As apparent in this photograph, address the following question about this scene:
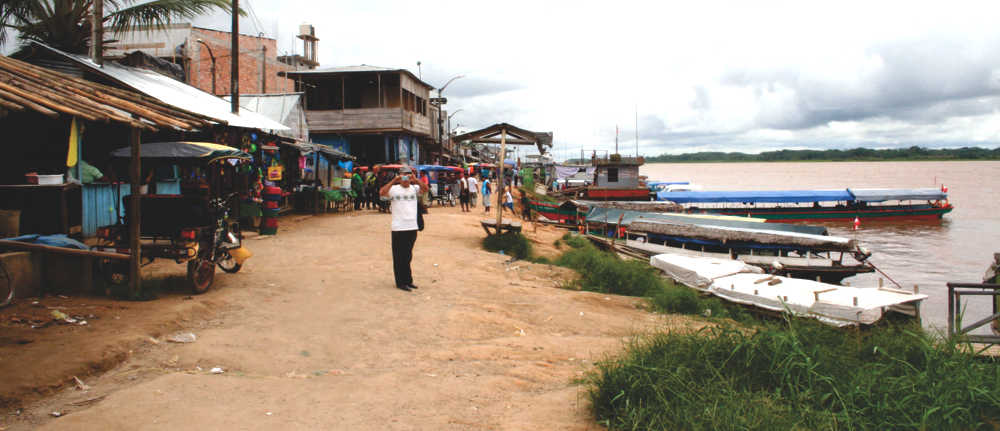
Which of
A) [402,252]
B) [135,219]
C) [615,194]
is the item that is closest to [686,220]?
[615,194]

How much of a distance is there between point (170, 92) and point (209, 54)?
68.3 ft

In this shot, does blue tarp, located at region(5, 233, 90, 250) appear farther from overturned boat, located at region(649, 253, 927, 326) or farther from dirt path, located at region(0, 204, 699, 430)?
overturned boat, located at region(649, 253, 927, 326)

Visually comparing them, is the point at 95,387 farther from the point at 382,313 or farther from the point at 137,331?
the point at 382,313

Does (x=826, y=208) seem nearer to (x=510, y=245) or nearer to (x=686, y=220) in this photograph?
(x=686, y=220)

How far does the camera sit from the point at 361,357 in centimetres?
540

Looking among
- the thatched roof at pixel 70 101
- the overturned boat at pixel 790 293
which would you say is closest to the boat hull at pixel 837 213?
the overturned boat at pixel 790 293

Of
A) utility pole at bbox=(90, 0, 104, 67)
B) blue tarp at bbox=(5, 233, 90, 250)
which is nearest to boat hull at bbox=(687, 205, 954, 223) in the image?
utility pole at bbox=(90, 0, 104, 67)

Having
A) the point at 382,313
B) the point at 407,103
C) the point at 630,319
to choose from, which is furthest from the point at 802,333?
the point at 407,103

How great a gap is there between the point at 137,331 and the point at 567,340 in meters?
4.37

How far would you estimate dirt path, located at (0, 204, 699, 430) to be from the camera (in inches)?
155

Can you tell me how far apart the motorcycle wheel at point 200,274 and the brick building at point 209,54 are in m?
20.8

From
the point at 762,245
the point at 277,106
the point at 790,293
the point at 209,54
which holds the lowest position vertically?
the point at 790,293

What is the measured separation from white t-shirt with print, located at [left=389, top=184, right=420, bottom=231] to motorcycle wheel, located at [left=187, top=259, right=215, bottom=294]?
242cm

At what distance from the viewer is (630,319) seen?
8.21 m
